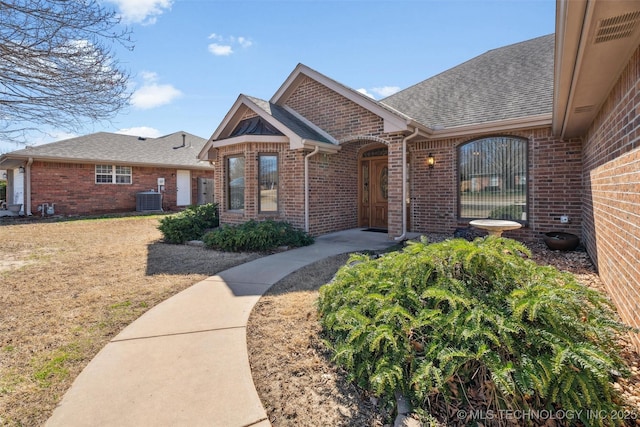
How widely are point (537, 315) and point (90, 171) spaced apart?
2001cm

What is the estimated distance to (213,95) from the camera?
13.9m

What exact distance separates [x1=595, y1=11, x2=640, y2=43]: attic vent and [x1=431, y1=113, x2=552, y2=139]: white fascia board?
15.1 feet

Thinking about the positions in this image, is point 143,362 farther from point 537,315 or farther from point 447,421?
point 537,315

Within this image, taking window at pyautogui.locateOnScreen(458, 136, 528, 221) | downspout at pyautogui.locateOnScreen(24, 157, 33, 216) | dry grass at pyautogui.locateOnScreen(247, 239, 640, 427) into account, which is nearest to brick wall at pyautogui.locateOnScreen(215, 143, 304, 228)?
window at pyautogui.locateOnScreen(458, 136, 528, 221)

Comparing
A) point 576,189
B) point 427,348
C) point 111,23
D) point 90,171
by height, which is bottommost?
point 427,348

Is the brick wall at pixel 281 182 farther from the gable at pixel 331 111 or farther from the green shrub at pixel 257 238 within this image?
the gable at pixel 331 111

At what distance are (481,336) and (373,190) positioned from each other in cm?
876

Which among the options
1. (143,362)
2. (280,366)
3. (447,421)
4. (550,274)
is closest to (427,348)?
(447,421)

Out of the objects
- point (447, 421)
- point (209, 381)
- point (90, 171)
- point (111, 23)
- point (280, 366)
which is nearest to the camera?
point (447, 421)

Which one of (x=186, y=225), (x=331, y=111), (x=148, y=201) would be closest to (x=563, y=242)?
(x=331, y=111)

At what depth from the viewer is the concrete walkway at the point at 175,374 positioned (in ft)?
6.95

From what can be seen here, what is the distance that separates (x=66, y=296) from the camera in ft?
15.0

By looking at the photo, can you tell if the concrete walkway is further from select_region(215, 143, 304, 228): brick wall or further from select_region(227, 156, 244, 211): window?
select_region(227, 156, 244, 211): window

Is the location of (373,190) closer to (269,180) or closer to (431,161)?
(431,161)
